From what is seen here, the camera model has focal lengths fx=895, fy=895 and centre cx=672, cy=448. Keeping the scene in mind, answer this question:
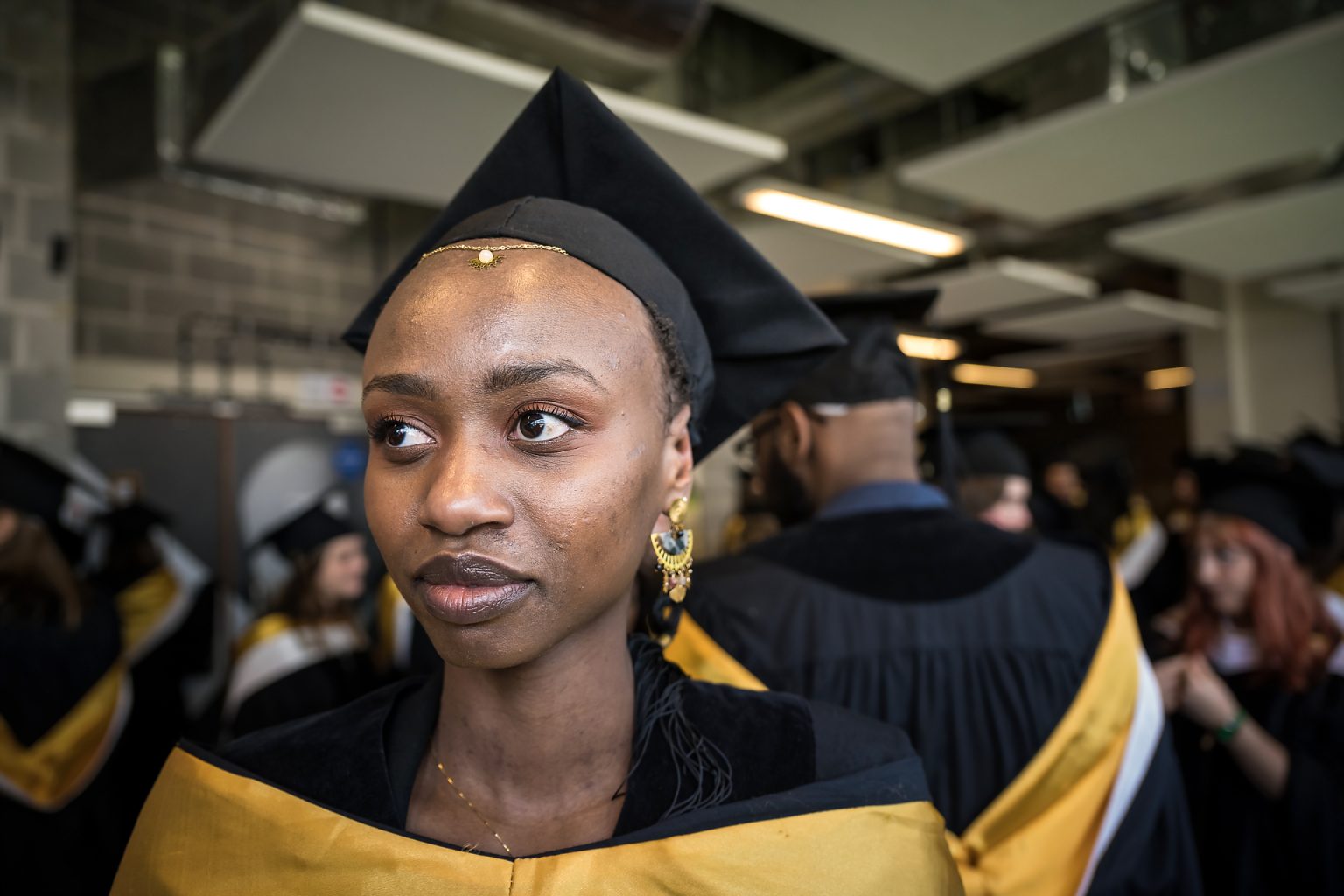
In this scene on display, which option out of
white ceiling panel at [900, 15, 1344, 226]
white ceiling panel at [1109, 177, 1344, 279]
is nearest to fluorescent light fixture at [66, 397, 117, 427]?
white ceiling panel at [900, 15, 1344, 226]

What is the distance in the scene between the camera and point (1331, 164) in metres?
6.43

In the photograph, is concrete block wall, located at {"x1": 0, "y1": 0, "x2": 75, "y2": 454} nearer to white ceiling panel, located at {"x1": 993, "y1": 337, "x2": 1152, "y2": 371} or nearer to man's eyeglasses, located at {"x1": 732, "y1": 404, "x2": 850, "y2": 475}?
man's eyeglasses, located at {"x1": 732, "y1": 404, "x2": 850, "y2": 475}

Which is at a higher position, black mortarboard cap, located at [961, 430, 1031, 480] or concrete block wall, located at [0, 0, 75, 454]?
concrete block wall, located at [0, 0, 75, 454]

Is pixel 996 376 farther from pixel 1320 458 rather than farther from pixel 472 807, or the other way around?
pixel 472 807

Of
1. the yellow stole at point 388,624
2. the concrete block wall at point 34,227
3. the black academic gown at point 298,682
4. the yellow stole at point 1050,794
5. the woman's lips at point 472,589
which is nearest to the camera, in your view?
the woman's lips at point 472,589

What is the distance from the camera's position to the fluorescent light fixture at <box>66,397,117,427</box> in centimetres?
440

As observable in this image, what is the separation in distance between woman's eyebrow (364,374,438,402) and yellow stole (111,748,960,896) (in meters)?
0.42

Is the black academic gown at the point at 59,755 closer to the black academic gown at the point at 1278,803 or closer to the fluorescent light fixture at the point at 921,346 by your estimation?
the fluorescent light fixture at the point at 921,346

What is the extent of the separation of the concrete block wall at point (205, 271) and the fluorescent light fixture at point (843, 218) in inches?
148

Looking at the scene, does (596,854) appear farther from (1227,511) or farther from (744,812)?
(1227,511)

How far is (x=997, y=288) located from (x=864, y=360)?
563 centimetres

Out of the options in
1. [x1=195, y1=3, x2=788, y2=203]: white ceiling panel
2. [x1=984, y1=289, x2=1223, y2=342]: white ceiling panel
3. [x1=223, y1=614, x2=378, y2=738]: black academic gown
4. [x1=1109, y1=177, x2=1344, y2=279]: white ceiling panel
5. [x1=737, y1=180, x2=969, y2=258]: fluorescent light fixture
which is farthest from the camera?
[x1=984, y1=289, x2=1223, y2=342]: white ceiling panel

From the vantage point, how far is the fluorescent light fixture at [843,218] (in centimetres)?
452

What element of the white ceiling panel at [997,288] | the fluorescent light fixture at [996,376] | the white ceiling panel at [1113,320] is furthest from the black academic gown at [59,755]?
the fluorescent light fixture at [996,376]
